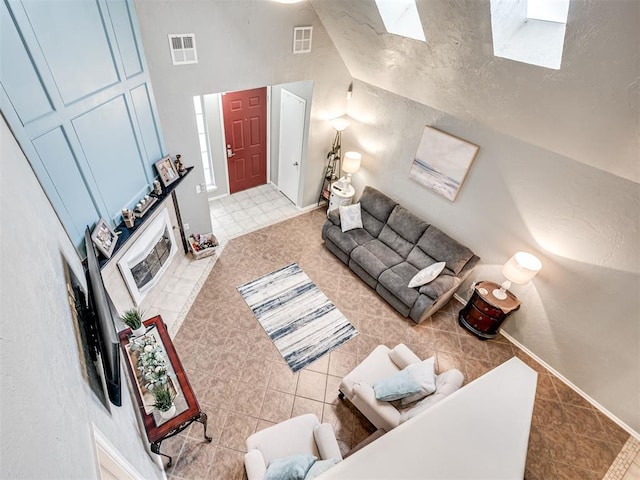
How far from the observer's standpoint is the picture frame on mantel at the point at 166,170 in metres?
3.54

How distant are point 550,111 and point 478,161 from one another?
44.2 inches

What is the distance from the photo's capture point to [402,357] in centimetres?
321

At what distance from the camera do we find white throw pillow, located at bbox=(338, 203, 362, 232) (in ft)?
15.9

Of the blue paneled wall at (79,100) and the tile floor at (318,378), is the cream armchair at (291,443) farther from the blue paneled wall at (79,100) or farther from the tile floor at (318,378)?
the blue paneled wall at (79,100)

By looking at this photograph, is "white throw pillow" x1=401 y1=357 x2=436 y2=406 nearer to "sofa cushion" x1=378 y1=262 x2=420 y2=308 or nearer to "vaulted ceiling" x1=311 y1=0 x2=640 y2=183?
"sofa cushion" x1=378 y1=262 x2=420 y2=308

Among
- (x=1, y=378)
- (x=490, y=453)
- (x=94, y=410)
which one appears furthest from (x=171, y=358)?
(x=490, y=453)

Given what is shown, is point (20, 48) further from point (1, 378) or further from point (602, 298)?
point (602, 298)

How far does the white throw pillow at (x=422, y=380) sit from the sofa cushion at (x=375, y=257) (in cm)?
162

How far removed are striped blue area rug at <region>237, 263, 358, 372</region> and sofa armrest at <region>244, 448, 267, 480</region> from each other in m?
1.14

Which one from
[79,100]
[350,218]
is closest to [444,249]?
[350,218]

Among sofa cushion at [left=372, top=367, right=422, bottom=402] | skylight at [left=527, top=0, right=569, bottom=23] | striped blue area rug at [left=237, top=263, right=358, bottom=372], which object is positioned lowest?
striped blue area rug at [left=237, top=263, right=358, bottom=372]

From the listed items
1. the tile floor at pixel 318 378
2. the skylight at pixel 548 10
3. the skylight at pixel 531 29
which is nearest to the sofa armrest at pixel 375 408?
the tile floor at pixel 318 378

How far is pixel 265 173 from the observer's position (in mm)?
6500

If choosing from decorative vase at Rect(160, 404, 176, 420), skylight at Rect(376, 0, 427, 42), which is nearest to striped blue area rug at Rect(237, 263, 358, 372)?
decorative vase at Rect(160, 404, 176, 420)
